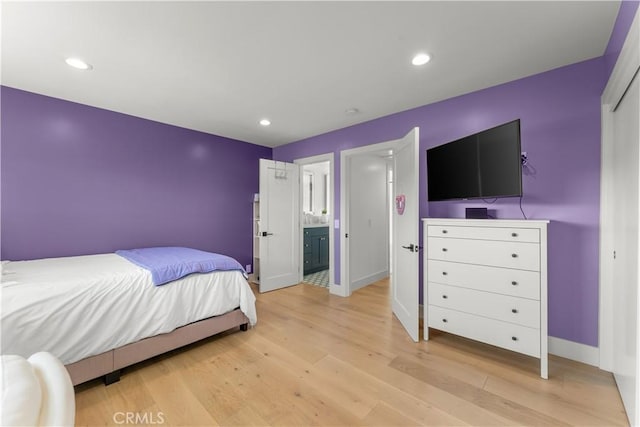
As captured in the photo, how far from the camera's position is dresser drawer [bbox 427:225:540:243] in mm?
2020

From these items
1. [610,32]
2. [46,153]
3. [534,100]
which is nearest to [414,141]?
[534,100]

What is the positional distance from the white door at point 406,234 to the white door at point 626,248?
1337mm

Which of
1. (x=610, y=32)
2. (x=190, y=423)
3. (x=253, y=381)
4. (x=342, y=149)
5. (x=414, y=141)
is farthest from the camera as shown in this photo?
(x=342, y=149)

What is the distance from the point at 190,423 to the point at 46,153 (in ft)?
10.4

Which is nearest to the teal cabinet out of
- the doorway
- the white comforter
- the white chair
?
the doorway

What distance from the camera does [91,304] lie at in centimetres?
186

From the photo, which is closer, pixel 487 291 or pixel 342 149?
pixel 487 291

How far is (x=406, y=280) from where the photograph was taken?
2842 mm

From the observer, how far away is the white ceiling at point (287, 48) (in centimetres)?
164

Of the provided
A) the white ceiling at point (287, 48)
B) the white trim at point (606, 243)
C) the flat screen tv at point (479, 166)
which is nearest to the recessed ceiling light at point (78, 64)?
the white ceiling at point (287, 48)

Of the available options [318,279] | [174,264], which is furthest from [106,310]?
[318,279]

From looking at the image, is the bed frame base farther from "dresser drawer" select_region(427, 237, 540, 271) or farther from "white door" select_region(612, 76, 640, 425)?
"white door" select_region(612, 76, 640, 425)

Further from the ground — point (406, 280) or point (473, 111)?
point (473, 111)

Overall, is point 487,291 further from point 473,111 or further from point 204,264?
point 204,264
